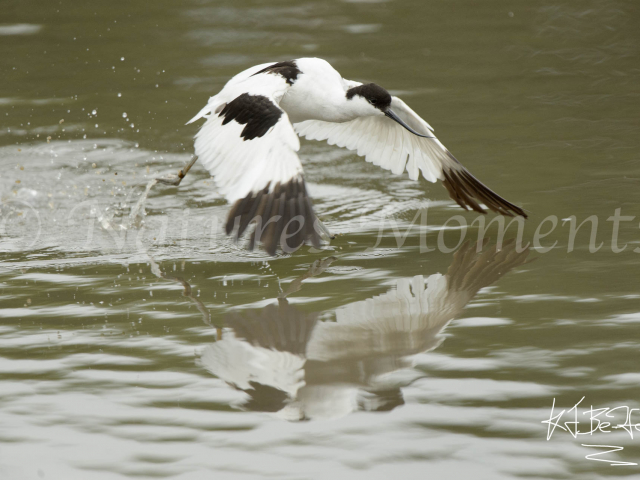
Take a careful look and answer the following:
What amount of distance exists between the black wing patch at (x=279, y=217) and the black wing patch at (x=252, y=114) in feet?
1.95

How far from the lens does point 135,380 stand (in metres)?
4.16

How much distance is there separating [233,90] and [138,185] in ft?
7.44

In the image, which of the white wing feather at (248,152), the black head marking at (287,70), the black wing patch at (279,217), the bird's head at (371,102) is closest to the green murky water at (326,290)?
the black wing patch at (279,217)

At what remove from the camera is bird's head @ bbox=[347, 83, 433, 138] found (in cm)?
611

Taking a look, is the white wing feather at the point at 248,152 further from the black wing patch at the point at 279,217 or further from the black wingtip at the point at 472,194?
the black wingtip at the point at 472,194

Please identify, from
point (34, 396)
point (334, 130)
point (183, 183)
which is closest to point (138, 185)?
point (183, 183)

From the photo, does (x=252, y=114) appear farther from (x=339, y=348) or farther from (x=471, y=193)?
(x=471, y=193)

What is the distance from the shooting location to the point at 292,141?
4934 millimetres

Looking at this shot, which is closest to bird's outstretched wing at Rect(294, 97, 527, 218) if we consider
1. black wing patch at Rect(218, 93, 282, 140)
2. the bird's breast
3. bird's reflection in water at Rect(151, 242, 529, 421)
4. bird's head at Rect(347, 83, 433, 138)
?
bird's head at Rect(347, 83, 433, 138)

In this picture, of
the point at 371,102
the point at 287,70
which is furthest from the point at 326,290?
the point at 287,70

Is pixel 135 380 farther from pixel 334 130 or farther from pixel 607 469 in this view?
pixel 334 130

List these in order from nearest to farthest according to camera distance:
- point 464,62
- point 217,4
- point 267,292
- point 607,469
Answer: point 607,469 → point 267,292 → point 464,62 → point 217,4

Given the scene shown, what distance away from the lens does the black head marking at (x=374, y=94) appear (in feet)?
20.0
